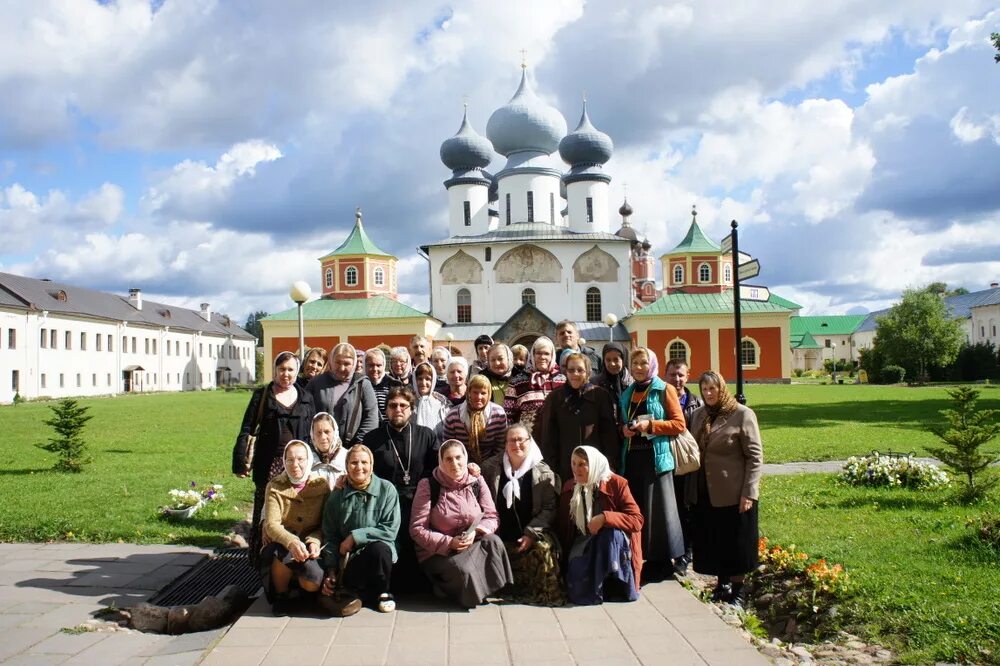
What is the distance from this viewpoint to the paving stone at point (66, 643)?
15.5 ft

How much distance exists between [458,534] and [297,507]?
118 cm

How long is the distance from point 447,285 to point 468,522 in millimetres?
38368

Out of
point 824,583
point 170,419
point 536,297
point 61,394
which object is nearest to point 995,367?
point 536,297

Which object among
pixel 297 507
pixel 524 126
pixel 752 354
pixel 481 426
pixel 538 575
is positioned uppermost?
pixel 524 126

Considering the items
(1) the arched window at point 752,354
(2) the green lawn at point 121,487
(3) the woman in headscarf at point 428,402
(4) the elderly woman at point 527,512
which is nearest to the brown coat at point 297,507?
(3) the woman in headscarf at point 428,402

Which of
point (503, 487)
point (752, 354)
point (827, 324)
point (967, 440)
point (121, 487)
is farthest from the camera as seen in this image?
point (827, 324)

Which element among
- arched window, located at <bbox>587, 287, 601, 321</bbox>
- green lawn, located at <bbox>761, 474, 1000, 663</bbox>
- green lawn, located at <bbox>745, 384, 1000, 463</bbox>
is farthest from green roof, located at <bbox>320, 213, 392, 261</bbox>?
green lawn, located at <bbox>761, 474, 1000, 663</bbox>

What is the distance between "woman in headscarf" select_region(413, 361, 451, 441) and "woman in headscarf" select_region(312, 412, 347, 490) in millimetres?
678

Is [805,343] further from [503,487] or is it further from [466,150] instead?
[503,487]

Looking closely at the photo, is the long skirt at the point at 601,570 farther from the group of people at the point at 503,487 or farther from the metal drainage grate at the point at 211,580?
the metal drainage grate at the point at 211,580

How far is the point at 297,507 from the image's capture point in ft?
18.5

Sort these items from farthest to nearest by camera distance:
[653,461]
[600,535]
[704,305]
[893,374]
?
1. [893,374]
2. [704,305]
3. [653,461]
4. [600,535]

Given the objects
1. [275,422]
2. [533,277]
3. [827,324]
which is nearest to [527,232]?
[533,277]

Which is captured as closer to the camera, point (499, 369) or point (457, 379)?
point (499, 369)
